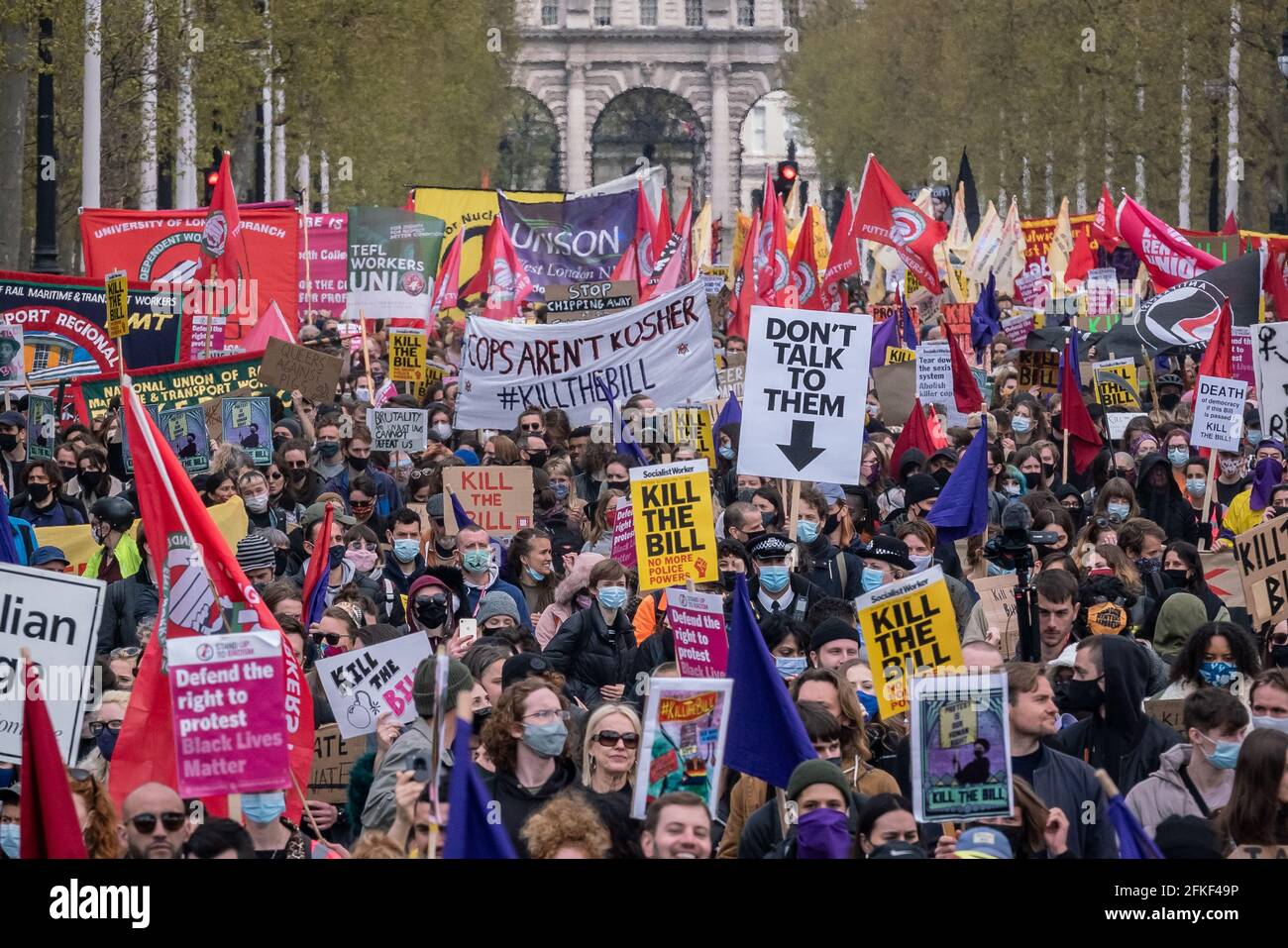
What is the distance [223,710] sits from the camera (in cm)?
657

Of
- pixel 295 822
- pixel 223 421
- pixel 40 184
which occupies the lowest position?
pixel 295 822

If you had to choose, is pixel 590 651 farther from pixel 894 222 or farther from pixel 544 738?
pixel 894 222

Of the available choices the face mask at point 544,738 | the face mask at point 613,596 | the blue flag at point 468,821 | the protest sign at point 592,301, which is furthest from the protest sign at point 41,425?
the blue flag at point 468,821

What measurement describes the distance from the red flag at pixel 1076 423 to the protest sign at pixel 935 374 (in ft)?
7.00

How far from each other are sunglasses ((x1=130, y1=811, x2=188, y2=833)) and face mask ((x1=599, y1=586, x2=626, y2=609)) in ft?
13.7

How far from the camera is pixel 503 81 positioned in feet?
255

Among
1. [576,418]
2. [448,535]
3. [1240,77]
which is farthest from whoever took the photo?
[1240,77]

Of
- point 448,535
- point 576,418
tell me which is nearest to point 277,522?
point 448,535

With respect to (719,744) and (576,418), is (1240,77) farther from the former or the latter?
(719,744)

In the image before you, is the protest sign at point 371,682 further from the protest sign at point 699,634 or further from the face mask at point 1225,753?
the face mask at point 1225,753

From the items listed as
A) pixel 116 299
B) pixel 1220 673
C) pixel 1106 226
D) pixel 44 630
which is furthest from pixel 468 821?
pixel 1106 226

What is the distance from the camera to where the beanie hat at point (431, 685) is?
790 centimetres
